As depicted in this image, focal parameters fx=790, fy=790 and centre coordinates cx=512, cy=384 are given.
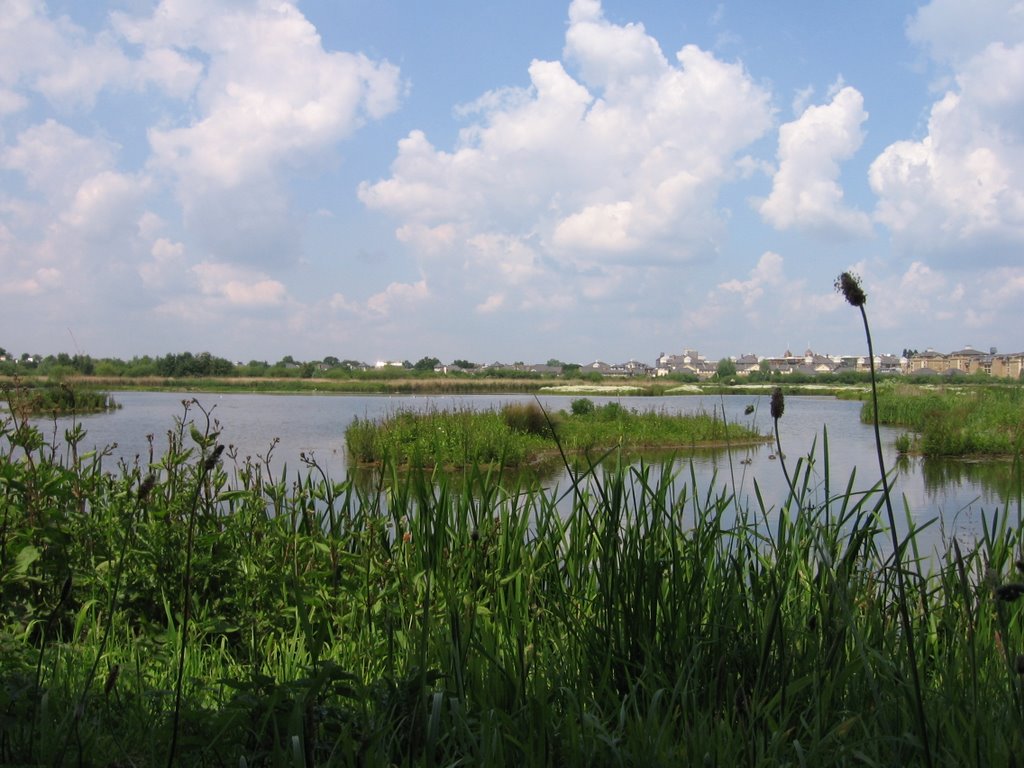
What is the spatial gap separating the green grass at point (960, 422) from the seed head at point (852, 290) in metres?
11.1

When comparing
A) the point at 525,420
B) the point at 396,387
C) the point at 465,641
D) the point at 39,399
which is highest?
the point at 39,399

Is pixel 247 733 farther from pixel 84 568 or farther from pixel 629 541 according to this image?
pixel 84 568

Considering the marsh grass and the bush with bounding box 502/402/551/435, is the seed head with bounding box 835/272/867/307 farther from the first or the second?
the bush with bounding box 502/402/551/435

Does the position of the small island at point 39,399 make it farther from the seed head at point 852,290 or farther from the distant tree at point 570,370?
the distant tree at point 570,370

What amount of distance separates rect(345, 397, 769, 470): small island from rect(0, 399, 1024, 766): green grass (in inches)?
332

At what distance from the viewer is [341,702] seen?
2035 millimetres

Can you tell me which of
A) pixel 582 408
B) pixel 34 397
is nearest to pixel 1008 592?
pixel 34 397

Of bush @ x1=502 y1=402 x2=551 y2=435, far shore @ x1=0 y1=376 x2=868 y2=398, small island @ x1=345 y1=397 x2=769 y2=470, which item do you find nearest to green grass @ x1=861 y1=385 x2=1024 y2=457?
small island @ x1=345 y1=397 x2=769 y2=470

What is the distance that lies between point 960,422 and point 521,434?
32.4 feet

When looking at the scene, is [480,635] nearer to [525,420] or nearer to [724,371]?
[724,371]

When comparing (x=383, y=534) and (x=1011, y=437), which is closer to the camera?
(x=383, y=534)

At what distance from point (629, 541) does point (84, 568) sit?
2.00m

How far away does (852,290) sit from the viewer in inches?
46.6

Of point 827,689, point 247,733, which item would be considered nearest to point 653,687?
point 827,689
